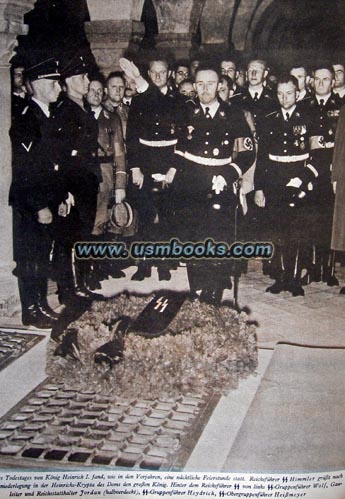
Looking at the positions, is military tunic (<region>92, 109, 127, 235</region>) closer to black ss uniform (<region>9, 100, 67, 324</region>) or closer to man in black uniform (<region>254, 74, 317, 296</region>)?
black ss uniform (<region>9, 100, 67, 324</region>)

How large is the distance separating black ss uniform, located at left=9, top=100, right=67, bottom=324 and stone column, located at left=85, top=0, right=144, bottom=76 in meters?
0.30

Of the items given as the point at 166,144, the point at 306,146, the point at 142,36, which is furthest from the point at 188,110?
the point at 306,146

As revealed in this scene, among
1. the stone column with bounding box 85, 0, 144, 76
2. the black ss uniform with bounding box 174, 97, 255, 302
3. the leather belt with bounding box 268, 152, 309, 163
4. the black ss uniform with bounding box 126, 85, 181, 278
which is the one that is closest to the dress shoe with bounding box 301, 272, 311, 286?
the black ss uniform with bounding box 174, 97, 255, 302

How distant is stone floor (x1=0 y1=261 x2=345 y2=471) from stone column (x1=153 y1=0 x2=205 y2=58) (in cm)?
77

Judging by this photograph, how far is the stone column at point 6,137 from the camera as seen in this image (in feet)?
6.21

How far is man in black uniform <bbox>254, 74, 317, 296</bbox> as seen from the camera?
1.97 metres

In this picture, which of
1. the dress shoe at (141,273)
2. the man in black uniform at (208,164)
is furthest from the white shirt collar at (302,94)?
the dress shoe at (141,273)

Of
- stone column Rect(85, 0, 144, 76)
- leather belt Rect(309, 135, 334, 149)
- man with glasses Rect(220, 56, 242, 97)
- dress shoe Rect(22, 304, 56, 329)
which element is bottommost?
dress shoe Rect(22, 304, 56, 329)

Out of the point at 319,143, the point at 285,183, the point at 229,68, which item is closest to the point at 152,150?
the point at 229,68

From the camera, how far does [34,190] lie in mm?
1959

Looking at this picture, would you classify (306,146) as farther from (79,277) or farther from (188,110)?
(79,277)

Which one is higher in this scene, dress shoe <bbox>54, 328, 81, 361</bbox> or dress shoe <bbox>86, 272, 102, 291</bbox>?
dress shoe <bbox>86, 272, 102, 291</bbox>

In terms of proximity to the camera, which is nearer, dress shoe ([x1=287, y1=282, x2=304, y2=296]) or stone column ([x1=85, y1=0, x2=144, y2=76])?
stone column ([x1=85, y1=0, x2=144, y2=76])

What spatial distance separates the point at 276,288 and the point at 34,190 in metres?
0.91
